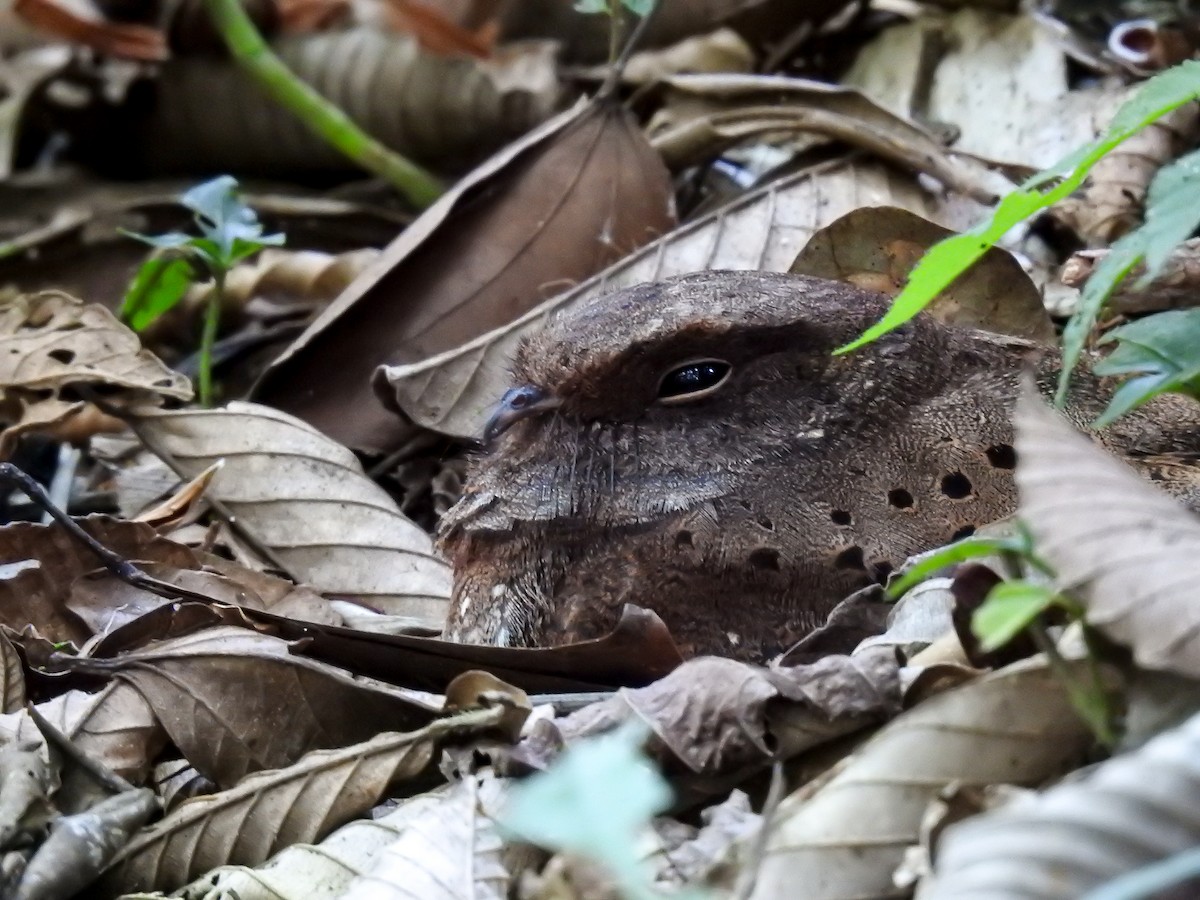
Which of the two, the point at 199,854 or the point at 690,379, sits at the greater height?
the point at 690,379

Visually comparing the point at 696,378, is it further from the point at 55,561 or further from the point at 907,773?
the point at 55,561

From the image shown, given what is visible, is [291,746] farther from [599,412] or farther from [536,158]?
[536,158]

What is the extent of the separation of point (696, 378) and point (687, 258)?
40.5 inches

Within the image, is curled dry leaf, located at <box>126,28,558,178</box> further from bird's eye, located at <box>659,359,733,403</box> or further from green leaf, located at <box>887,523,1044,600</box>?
green leaf, located at <box>887,523,1044,600</box>

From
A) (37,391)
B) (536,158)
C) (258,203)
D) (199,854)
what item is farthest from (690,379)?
(258,203)

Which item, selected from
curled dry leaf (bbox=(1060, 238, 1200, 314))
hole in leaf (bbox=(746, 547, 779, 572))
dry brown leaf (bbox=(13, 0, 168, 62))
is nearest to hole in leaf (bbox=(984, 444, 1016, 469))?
hole in leaf (bbox=(746, 547, 779, 572))

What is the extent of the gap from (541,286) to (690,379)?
3.77ft

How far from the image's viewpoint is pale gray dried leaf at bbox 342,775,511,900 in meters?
1.62

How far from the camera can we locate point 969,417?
229cm

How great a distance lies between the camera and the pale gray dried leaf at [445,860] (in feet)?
5.33

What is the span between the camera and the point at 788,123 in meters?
3.77

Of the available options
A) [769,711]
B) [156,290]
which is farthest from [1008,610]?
[156,290]

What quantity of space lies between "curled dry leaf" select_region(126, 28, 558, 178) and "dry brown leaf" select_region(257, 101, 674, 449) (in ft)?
4.02

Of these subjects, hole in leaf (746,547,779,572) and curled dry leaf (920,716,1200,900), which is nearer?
curled dry leaf (920,716,1200,900)
